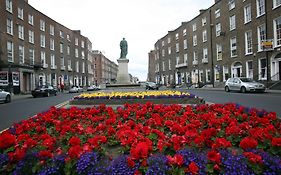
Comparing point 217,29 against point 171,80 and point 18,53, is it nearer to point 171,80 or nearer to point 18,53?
point 171,80

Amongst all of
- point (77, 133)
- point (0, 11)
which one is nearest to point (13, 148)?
point (77, 133)

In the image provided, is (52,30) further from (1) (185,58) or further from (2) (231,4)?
(2) (231,4)

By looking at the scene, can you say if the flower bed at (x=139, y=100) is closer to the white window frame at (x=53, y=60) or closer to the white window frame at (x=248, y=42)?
the white window frame at (x=248, y=42)

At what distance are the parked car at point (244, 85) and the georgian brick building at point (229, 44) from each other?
3.71 meters

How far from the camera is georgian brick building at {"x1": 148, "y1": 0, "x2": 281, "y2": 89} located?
27.3 m

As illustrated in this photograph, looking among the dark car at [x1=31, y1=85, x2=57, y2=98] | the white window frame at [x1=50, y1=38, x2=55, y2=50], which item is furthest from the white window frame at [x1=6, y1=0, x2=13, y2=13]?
the white window frame at [x1=50, y1=38, x2=55, y2=50]

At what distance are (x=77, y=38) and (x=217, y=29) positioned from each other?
132 feet

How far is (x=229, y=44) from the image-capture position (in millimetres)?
37500

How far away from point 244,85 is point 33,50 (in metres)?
34.8

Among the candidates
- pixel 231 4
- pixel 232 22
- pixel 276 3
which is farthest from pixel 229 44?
pixel 276 3

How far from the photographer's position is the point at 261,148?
9.64 ft

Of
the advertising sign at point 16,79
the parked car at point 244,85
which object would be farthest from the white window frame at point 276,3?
the advertising sign at point 16,79

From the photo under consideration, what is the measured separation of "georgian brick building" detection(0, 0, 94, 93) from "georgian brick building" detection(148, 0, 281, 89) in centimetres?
2694

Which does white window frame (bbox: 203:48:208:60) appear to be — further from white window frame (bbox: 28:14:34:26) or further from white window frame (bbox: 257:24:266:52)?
white window frame (bbox: 28:14:34:26)
